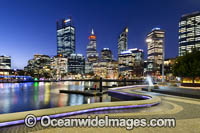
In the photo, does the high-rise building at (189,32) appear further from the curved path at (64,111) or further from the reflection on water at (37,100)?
the curved path at (64,111)

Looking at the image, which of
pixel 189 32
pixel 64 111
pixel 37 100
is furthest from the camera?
pixel 189 32

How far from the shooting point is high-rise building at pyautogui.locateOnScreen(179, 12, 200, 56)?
513ft

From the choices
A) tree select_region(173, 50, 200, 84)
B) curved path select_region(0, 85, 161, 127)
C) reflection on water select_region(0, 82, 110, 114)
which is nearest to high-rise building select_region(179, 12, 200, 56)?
tree select_region(173, 50, 200, 84)

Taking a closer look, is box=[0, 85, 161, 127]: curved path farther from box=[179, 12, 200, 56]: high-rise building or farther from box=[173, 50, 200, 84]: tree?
box=[179, 12, 200, 56]: high-rise building

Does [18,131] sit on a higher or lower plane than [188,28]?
lower

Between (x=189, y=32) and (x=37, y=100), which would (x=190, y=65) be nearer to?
(x=37, y=100)

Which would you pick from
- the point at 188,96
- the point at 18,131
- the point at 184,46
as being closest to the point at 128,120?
the point at 18,131

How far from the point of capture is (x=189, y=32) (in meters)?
161

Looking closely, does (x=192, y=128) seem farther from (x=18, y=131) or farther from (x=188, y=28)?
(x=188, y=28)

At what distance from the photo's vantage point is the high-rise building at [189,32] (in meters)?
156

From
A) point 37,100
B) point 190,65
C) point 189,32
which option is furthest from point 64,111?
point 189,32

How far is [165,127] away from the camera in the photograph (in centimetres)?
638

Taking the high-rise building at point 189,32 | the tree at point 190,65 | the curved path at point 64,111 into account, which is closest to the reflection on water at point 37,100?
the curved path at point 64,111

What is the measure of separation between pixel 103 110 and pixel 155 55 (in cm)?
20894
